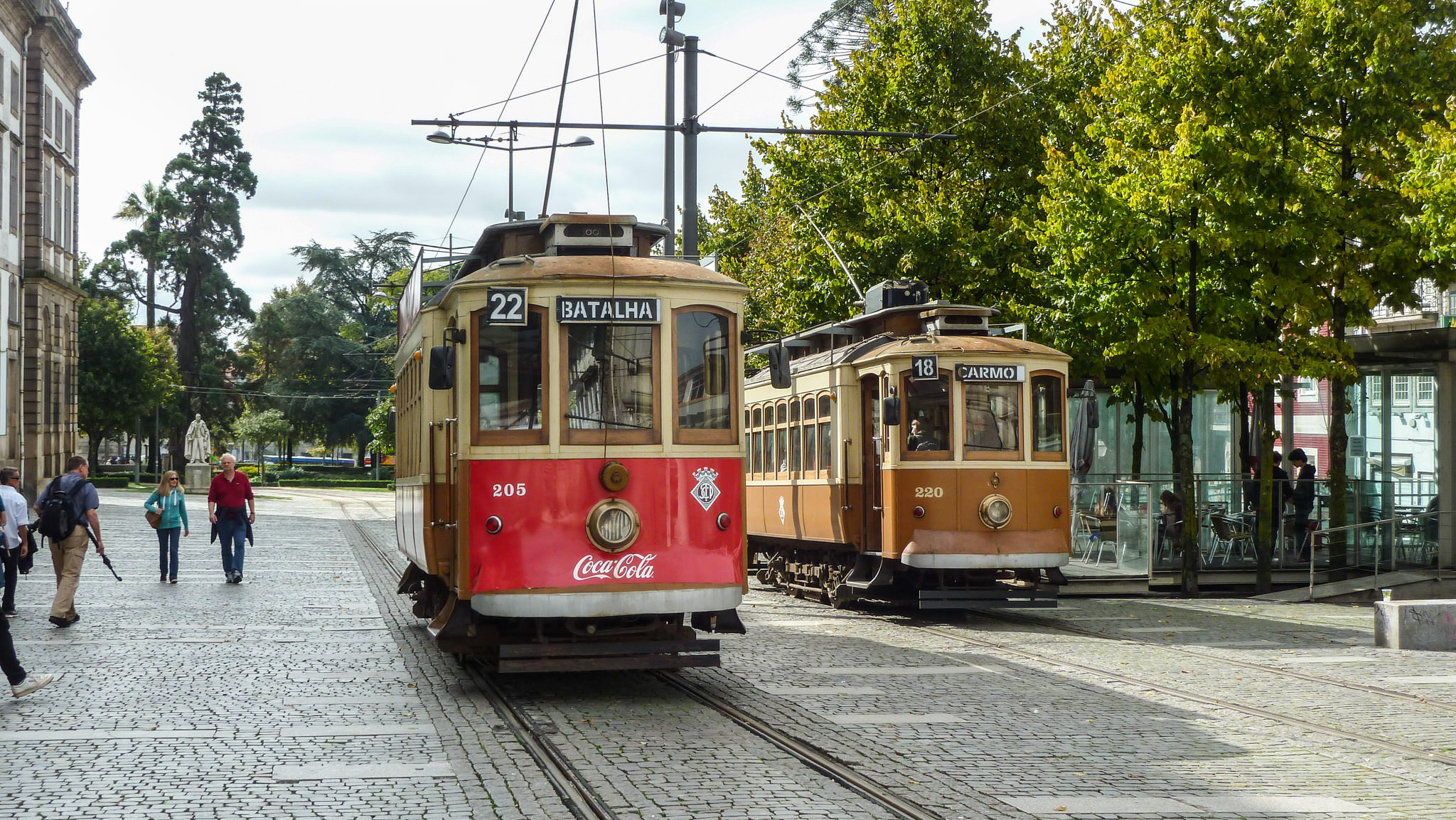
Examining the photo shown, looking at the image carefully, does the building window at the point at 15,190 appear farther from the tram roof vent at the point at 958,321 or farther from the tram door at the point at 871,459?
the tram roof vent at the point at 958,321

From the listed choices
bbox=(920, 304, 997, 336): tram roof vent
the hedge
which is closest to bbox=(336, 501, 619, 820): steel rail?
bbox=(920, 304, 997, 336): tram roof vent

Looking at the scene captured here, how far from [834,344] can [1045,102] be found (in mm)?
9924

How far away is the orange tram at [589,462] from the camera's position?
995 cm

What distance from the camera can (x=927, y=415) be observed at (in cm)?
1586

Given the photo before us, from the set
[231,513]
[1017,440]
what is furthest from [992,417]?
[231,513]

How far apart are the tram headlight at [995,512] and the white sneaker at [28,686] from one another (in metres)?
8.91

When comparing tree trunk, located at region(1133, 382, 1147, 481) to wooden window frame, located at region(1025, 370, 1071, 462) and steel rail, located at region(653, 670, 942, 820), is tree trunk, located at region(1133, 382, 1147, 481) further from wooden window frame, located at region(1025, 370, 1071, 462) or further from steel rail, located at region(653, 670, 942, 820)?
steel rail, located at region(653, 670, 942, 820)

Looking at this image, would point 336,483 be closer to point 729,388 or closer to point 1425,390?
point 1425,390

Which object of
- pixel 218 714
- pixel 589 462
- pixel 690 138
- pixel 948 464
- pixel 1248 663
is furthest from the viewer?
pixel 690 138

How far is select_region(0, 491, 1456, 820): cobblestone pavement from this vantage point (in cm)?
711

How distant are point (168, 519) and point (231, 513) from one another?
808mm

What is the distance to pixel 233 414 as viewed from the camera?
83.8 m

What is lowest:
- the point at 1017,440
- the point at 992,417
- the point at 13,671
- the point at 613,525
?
the point at 13,671

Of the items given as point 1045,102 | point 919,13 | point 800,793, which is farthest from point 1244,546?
point 800,793
